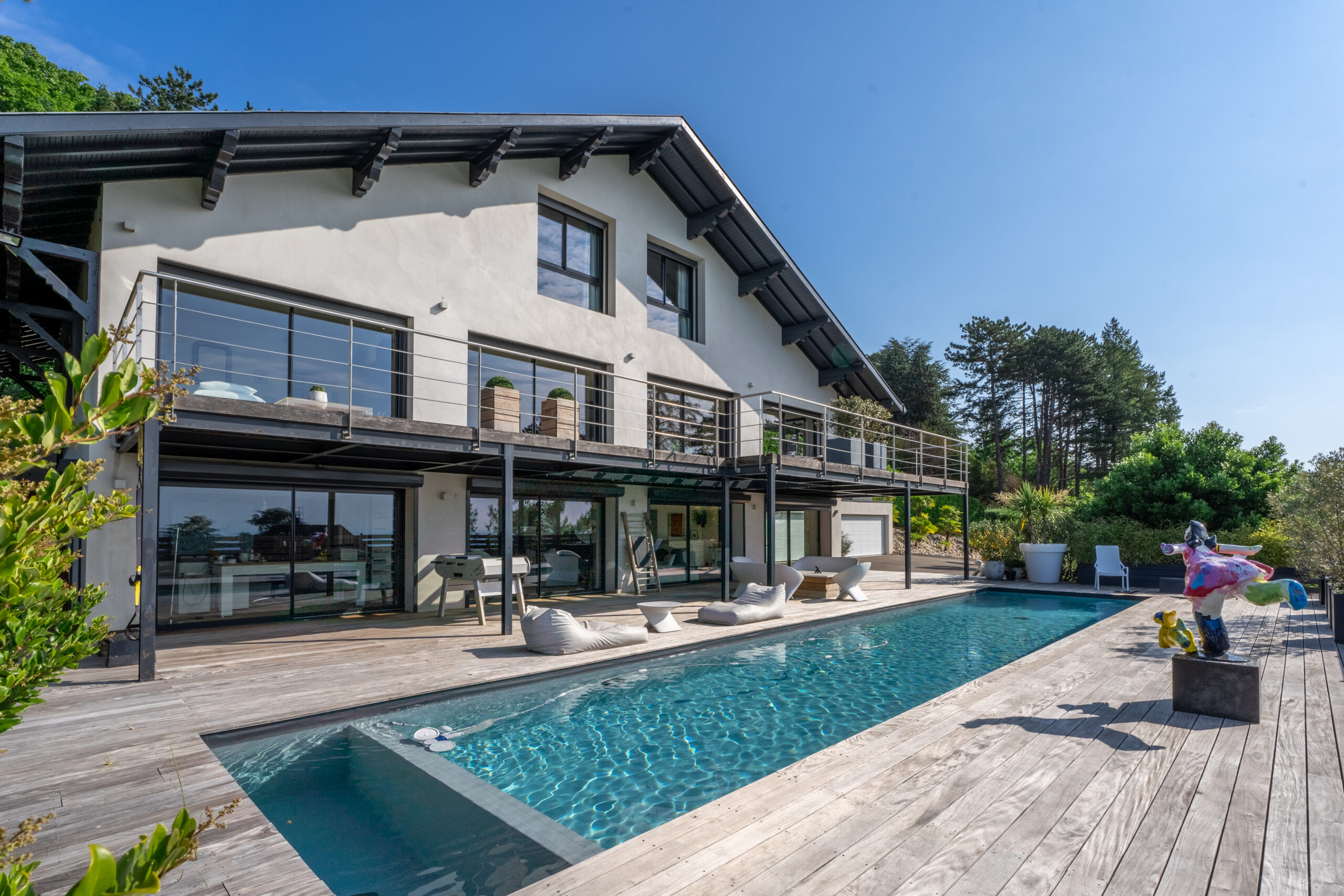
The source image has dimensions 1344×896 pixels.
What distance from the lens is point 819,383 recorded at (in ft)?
56.4

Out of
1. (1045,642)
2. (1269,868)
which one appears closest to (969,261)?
(1045,642)

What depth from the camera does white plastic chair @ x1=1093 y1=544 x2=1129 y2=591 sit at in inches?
542

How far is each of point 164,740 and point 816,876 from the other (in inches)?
162

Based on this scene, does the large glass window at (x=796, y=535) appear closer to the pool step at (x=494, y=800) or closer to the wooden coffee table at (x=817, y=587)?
the wooden coffee table at (x=817, y=587)

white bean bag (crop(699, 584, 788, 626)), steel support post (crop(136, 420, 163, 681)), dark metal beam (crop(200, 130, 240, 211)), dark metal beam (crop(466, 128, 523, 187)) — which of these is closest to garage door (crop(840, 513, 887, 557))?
white bean bag (crop(699, 584, 788, 626))

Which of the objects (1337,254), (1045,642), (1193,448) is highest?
(1337,254)

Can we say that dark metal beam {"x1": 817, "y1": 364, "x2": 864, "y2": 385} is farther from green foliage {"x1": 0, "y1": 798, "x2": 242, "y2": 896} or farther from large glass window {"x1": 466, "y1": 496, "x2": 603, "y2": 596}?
green foliage {"x1": 0, "y1": 798, "x2": 242, "y2": 896}

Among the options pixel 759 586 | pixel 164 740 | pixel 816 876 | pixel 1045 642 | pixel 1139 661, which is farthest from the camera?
pixel 759 586

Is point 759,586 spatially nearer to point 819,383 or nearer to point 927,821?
point 927,821

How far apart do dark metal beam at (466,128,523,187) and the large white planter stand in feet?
43.0

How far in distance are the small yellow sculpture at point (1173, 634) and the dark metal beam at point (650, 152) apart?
420 inches

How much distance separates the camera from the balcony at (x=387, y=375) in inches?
302

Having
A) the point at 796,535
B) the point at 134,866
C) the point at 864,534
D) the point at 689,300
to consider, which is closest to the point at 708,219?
the point at 689,300

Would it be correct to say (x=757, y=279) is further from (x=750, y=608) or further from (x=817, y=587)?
(x=750, y=608)
